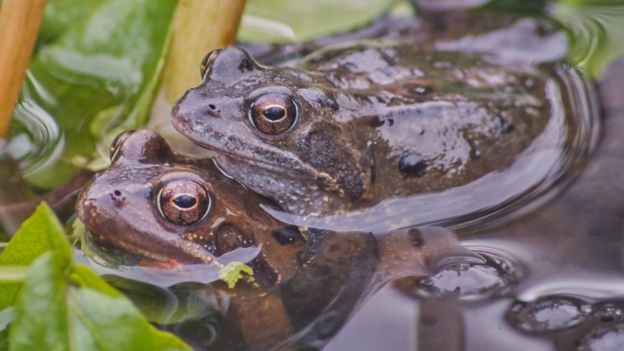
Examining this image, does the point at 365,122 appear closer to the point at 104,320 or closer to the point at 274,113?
the point at 274,113

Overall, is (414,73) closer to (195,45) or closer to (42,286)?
(195,45)

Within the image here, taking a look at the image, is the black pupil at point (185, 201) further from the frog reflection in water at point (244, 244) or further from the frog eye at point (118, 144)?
the frog eye at point (118, 144)

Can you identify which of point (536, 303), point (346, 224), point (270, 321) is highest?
point (346, 224)

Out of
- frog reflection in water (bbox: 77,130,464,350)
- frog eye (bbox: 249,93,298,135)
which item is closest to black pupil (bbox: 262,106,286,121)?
frog eye (bbox: 249,93,298,135)

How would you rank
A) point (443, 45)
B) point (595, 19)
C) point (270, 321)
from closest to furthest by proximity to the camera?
point (270, 321)
point (443, 45)
point (595, 19)

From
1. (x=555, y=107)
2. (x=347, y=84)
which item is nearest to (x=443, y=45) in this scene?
(x=555, y=107)

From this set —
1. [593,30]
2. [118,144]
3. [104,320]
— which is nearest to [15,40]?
[118,144]

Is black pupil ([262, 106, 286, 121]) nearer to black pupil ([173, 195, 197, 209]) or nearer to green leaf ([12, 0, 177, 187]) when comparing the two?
black pupil ([173, 195, 197, 209])
